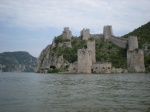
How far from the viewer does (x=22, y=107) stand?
1554 cm

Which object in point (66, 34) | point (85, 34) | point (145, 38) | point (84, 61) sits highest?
point (66, 34)

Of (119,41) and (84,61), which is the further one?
(119,41)

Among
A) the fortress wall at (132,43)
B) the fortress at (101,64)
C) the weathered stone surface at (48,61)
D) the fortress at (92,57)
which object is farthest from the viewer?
the weathered stone surface at (48,61)

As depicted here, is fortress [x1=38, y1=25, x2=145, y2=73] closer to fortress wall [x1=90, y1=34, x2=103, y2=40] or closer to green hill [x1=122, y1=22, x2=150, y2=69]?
fortress wall [x1=90, y1=34, x2=103, y2=40]

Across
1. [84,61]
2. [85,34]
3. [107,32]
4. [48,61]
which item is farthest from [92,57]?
[48,61]

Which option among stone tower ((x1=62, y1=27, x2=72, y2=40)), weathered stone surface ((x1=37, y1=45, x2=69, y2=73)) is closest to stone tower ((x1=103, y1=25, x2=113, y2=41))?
stone tower ((x1=62, y1=27, x2=72, y2=40))

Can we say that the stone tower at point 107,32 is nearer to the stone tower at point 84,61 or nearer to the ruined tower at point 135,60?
the ruined tower at point 135,60

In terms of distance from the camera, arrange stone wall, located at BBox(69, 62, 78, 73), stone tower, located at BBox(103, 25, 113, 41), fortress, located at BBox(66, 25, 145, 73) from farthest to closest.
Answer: stone tower, located at BBox(103, 25, 113, 41)
stone wall, located at BBox(69, 62, 78, 73)
fortress, located at BBox(66, 25, 145, 73)

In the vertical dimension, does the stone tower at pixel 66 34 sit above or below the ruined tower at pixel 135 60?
above

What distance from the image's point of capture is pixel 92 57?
8462cm

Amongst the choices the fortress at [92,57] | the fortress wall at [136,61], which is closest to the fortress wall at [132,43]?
the fortress at [92,57]

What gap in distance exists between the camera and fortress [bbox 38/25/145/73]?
258 feet

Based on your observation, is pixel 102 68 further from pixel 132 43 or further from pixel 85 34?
pixel 85 34

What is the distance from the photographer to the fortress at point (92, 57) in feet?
258
